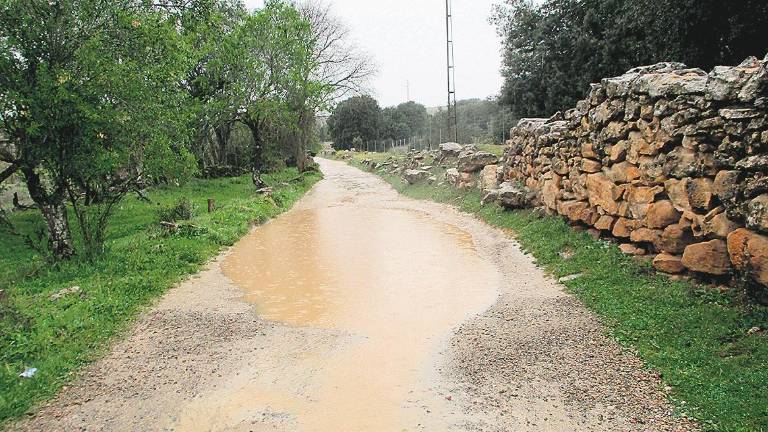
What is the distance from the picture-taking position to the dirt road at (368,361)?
16.3 ft

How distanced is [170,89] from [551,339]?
1138cm

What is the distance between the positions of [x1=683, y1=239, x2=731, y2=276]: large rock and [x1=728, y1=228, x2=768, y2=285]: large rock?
0.97 feet

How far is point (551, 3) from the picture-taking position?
93.9ft

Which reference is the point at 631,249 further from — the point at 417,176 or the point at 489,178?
the point at 417,176

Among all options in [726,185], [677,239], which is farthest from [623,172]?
[726,185]

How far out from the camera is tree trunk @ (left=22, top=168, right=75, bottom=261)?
34.4ft

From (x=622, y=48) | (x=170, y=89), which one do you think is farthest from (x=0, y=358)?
(x=622, y=48)

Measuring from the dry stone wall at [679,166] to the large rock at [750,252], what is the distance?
12 millimetres

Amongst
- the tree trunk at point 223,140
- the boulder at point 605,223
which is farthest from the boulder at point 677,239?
the tree trunk at point 223,140

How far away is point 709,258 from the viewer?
6969 mm

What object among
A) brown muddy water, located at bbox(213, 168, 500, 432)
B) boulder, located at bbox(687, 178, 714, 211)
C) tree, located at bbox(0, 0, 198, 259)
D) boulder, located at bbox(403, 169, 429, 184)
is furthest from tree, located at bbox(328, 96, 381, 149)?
boulder, located at bbox(687, 178, 714, 211)

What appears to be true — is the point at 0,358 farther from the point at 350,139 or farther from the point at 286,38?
the point at 350,139

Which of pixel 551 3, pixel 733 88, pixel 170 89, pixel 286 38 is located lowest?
pixel 733 88

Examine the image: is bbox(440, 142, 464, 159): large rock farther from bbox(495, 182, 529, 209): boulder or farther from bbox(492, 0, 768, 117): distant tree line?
bbox(495, 182, 529, 209): boulder
